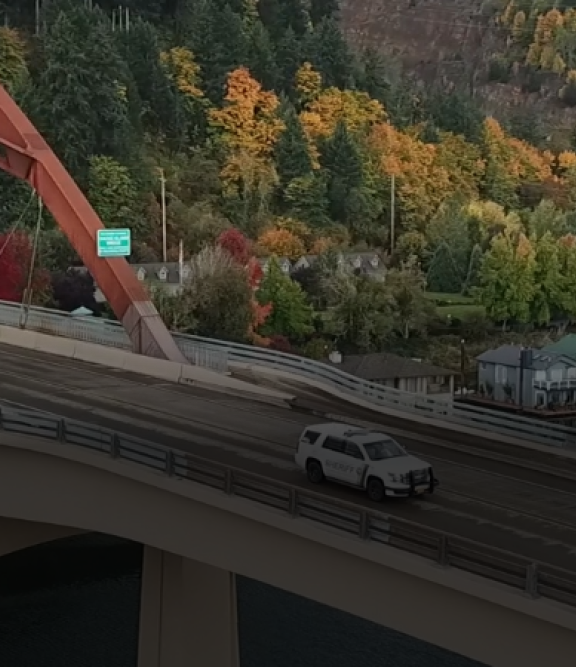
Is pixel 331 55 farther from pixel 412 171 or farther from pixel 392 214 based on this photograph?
pixel 392 214

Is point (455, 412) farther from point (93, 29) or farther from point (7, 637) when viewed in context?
point (93, 29)

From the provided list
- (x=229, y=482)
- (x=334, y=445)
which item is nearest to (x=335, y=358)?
(x=334, y=445)

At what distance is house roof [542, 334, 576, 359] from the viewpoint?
4800 cm

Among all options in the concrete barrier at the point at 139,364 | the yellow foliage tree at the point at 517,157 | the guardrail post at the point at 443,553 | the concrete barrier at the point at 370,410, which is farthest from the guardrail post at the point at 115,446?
the yellow foliage tree at the point at 517,157

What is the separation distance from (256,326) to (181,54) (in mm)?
19546

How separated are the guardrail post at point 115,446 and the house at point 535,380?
81.4ft

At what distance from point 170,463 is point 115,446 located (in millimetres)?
1604

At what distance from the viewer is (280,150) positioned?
6222 centimetres

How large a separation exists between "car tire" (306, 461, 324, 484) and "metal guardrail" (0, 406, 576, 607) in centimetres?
187

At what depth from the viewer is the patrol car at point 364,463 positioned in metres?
20.2

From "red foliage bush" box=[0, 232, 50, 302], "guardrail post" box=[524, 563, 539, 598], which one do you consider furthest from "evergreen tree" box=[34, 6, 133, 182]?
"guardrail post" box=[524, 563, 539, 598]

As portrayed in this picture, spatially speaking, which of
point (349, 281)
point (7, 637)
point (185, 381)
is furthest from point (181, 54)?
point (7, 637)

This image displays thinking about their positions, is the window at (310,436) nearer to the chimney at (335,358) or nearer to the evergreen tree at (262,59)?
the chimney at (335,358)

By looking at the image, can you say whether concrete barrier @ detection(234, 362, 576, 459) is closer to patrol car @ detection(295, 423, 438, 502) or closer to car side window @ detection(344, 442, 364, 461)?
patrol car @ detection(295, 423, 438, 502)
